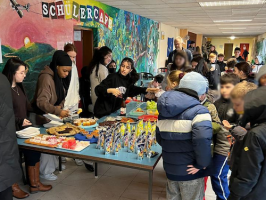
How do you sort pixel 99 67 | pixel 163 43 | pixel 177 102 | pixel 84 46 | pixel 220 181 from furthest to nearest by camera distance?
pixel 163 43, pixel 84 46, pixel 99 67, pixel 220 181, pixel 177 102

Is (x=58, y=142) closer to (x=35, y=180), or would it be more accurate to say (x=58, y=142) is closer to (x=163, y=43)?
(x=35, y=180)

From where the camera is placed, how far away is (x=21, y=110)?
2486mm

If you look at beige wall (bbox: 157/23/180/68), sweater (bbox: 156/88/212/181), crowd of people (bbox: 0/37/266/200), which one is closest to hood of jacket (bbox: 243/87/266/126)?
crowd of people (bbox: 0/37/266/200)

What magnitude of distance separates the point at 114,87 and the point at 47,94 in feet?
2.66

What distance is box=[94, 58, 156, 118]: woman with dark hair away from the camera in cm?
302

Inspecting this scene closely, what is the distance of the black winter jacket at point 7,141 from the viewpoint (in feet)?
5.71

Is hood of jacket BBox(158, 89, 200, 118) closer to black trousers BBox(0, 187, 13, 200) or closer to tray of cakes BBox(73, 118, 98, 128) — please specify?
tray of cakes BBox(73, 118, 98, 128)

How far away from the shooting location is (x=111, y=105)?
3.16 meters

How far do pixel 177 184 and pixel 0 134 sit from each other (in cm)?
134

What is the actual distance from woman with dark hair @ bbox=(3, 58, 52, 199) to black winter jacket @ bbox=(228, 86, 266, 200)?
1917 mm

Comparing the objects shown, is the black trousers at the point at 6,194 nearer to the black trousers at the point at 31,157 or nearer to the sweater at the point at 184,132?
the black trousers at the point at 31,157

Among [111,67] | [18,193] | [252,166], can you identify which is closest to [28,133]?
[18,193]

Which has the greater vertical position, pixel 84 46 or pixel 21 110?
pixel 84 46

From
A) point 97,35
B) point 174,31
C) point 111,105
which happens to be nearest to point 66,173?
point 111,105
